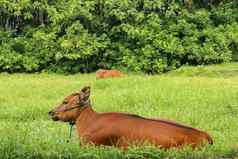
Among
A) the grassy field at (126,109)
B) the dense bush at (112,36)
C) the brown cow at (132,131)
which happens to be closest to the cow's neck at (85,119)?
the brown cow at (132,131)

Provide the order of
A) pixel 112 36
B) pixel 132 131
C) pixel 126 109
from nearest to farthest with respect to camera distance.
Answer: pixel 132 131 → pixel 126 109 → pixel 112 36

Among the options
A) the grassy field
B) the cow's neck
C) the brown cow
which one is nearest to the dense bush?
the grassy field

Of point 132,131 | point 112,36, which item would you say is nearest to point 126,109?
point 132,131

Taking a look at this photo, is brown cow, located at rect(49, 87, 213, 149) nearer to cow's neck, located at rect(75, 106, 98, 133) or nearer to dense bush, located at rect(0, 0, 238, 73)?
cow's neck, located at rect(75, 106, 98, 133)

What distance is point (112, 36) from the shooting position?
23.0 m

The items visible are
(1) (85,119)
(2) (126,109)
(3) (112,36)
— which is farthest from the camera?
(3) (112,36)

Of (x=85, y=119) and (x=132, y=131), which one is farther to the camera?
(x=85, y=119)

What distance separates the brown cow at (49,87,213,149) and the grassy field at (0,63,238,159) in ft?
0.64

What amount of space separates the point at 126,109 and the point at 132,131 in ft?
17.1

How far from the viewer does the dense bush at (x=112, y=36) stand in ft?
71.7

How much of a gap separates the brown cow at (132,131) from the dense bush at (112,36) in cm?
1449

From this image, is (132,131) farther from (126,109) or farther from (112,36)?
(112,36)

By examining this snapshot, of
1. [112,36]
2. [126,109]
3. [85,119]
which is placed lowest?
[112,36]

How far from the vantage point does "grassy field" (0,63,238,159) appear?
637cm
